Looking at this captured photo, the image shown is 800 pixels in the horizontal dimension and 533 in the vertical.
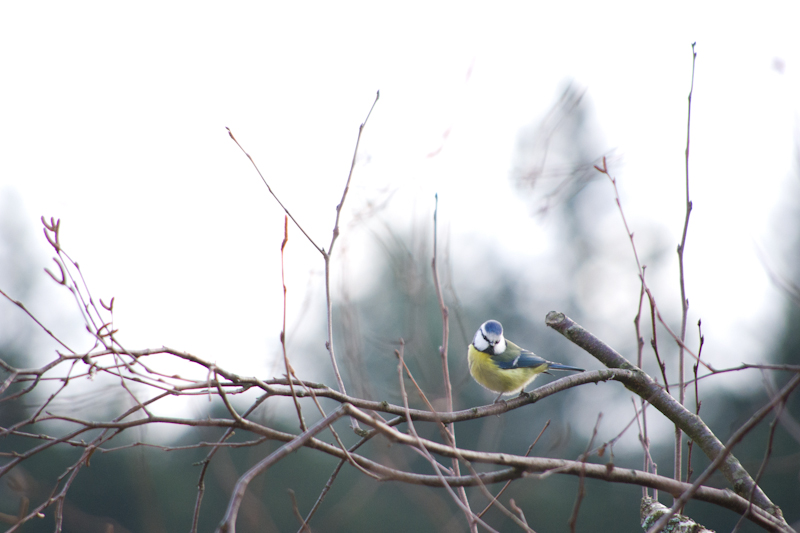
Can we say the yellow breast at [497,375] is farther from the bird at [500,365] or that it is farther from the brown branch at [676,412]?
the brown branch at [676,412]

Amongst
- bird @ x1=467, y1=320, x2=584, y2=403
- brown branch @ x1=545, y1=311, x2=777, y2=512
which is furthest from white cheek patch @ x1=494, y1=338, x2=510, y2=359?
→ brown branch @ x1=545, y1=311, x2=777, y2=512

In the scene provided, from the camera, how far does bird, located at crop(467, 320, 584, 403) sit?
371cm

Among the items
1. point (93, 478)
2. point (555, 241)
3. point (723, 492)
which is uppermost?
point (555, 241)

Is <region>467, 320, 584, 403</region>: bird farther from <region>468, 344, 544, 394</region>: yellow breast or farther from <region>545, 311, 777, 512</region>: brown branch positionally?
<region>545, 311, 777, 512</region>: brown branch

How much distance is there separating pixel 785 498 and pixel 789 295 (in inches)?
453

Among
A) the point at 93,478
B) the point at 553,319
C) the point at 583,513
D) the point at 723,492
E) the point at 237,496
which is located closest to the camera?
the point at 237,496

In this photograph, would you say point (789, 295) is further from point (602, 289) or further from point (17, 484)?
point (602, 289)

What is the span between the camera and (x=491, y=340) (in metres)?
3.79

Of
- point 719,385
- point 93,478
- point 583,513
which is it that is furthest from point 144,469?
point 719,385

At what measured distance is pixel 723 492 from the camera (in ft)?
4.95

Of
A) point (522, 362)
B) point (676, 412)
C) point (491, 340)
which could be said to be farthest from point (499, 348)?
point (676, 412)

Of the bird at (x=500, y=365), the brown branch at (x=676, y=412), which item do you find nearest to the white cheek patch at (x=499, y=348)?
the bird at (x=500, y=365)

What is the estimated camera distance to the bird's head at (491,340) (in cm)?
378

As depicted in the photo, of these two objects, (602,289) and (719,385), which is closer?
(719,385)
